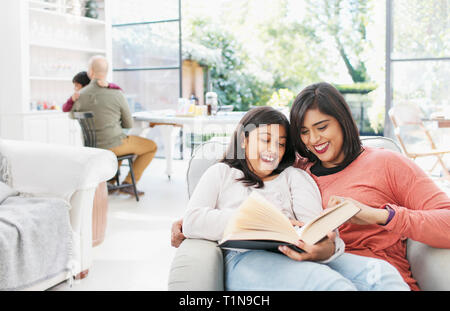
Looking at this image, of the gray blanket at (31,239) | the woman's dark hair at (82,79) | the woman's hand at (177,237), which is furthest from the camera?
the woman's dark hair at (82,79)

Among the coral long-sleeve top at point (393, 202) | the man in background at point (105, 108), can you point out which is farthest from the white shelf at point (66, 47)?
the coral long-sleeve top at point (393, 202)

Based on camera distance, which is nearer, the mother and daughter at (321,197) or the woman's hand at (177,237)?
the mother and daughter at (321,197)

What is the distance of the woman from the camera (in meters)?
1.28

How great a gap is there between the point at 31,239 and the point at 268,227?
1.32 metres

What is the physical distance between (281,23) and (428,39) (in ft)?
21.1

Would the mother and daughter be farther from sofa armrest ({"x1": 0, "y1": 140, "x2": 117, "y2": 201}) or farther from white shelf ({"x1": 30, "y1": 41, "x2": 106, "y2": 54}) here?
white shelf ({"x1": 30, "y1": 41, "x2": 106, "y2": 54})

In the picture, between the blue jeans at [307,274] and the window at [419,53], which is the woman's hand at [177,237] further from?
the window at [419,53]

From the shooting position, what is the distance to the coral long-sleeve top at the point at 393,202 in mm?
1266

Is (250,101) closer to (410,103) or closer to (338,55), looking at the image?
(338,55)

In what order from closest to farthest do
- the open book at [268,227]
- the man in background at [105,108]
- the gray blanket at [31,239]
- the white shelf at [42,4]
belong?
the open book at [268,227], the gray blanket at [31,239], the man in background at [105,108], the white shelf at [42,4]

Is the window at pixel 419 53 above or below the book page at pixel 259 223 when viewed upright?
above

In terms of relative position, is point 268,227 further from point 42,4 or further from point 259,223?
point 42,4

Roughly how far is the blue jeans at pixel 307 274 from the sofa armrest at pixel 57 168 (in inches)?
46.9

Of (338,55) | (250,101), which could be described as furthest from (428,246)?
(338,55)
